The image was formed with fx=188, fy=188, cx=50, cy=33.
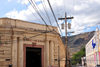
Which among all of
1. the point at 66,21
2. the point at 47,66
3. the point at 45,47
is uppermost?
the point at 66,21

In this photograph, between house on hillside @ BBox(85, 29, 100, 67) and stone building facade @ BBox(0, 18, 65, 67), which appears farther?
house on hillside @ BBox(85, 29, 100, 67)

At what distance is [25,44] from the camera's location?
2459 cm

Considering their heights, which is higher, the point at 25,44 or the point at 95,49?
the point at 25,44

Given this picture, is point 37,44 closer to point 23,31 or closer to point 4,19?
point 23,31

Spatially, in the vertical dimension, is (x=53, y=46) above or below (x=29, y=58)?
above

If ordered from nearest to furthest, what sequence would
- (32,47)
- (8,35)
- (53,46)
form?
(8,35)
(32,47)
(53,46)

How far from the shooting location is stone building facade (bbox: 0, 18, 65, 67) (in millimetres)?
22141

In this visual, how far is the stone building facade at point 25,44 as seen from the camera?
22141 mm

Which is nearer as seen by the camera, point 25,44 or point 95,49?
point 25,44

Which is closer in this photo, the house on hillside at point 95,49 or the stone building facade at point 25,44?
the stone building facade at point 25,44

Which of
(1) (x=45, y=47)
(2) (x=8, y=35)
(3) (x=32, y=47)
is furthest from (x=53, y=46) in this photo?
(2) (x=8, y=35)

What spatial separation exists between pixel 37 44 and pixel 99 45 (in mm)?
12722

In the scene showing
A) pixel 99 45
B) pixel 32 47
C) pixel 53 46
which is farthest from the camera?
pixel 99 45

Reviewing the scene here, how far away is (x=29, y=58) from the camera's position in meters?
29.4
